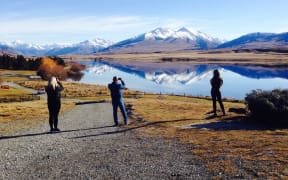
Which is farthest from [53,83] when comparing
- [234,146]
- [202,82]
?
[202,82]

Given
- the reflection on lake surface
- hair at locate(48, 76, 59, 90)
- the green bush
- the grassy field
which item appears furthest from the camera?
the reflection on lake surface

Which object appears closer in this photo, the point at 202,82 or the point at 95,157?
the point at 95,157

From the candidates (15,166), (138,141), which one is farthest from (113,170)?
(138,141)

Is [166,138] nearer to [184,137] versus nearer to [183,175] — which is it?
[184,137]

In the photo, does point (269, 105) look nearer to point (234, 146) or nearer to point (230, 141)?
point (230, 141)

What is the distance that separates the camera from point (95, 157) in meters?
13.8

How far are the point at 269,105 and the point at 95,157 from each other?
10985 millimetres

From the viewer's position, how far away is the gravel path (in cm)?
1170

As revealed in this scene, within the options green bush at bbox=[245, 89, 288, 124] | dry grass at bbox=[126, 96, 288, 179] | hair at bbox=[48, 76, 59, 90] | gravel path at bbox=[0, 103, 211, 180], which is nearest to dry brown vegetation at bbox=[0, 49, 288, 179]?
dry grass at bbox=[126, 96, 288, 179]

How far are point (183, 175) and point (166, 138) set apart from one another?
5.71 m

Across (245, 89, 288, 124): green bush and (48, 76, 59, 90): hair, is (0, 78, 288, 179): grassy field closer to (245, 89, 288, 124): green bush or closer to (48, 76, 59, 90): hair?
(245, 89, 288, 124): green bush

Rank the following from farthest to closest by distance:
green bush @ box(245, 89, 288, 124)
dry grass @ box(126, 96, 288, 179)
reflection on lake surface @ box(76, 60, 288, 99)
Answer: reflection on lake surface @ box(76, 60, 288, 99) < green bush @ box(245, 89, 288, 124) < dry grass @ box(126, 96, 288, 179)

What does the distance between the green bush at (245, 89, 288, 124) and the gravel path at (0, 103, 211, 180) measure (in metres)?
7.29

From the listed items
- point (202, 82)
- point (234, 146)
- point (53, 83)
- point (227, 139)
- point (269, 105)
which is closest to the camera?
point (234, 146)
